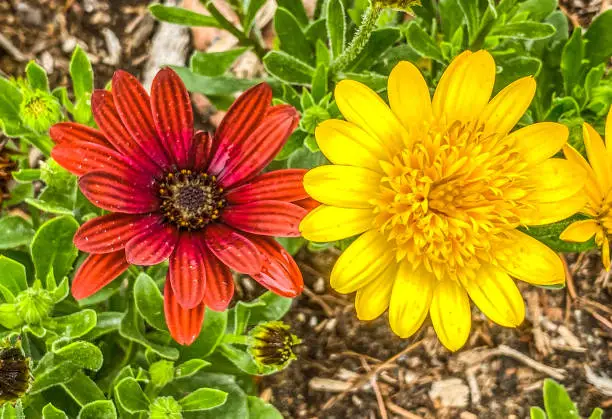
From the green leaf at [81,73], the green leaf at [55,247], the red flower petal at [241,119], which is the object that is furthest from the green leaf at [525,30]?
the green leaf at [55,247]

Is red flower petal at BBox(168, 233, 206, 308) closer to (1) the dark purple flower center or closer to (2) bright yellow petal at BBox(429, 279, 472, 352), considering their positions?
(1) the dark purple flower center

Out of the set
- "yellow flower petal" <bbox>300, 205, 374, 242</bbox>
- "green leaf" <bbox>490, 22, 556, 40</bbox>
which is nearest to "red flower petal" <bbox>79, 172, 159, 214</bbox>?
"yellow flower petal" <bbox>300, 205, 374, 242</bbox>

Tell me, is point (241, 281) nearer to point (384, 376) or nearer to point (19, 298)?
point (384, 376)

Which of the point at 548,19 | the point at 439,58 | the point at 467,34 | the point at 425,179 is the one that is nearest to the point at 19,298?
the point at 425,179

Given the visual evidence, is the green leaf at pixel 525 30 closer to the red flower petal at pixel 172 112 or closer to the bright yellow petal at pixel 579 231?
the bright yellow petal at pixel 579 231

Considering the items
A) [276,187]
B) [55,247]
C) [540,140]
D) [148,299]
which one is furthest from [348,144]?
[55,247]

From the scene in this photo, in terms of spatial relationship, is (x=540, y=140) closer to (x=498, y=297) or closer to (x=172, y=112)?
(x=498, y=297)
